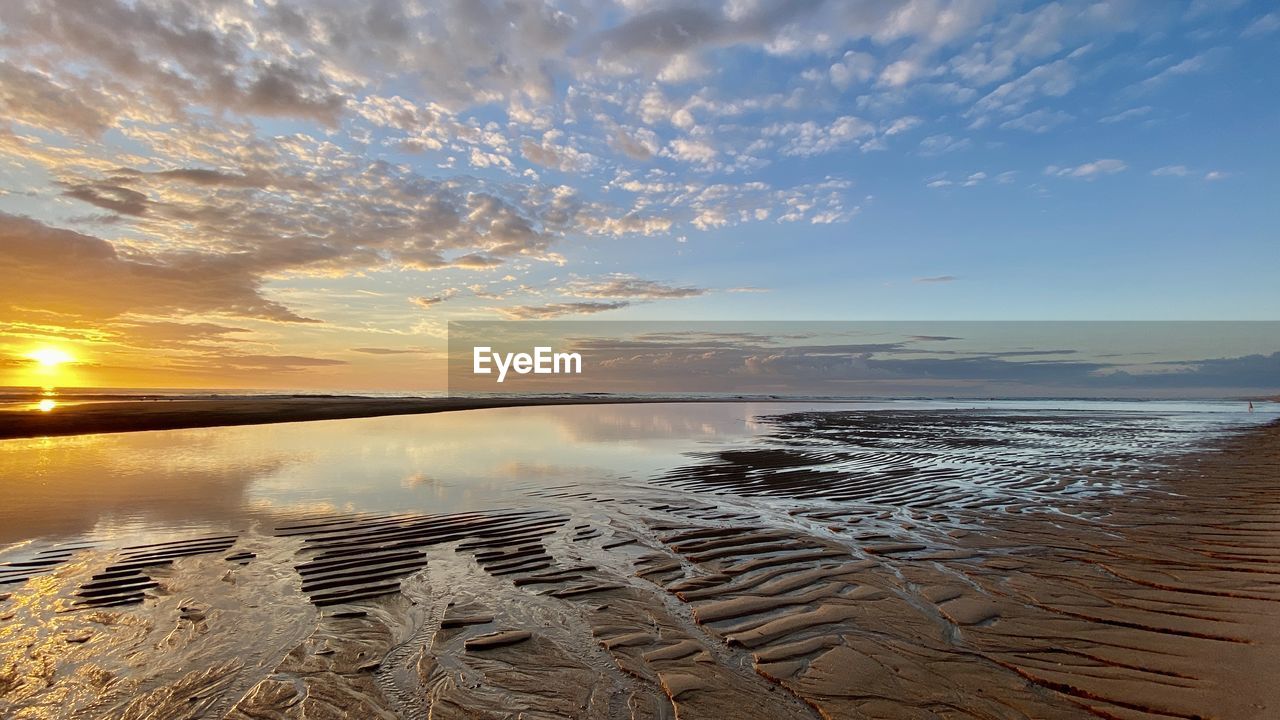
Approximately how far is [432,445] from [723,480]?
12.3m

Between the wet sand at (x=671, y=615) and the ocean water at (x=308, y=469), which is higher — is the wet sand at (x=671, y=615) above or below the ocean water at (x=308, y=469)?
above

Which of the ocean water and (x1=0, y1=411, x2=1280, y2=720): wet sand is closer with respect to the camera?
(x1=0, y1=411, x2=1280, y2=720): wet sand

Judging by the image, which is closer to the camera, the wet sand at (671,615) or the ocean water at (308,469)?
the wet sand at (671,615)

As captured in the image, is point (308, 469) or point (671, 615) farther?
point (308, 469)

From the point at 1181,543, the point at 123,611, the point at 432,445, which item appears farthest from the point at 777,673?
the point at 432,445

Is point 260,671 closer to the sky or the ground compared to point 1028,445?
closer to the sky

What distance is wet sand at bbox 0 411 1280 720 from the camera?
4133 mm

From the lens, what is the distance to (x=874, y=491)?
500 inches

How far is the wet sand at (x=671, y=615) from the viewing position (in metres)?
4.13

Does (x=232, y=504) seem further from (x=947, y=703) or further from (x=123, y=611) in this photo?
(x=947, y=703)

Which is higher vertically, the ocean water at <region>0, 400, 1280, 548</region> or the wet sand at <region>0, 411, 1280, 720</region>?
the wet sand at <region>0, 411, 1280, 720</region>

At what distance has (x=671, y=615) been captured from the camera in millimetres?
5680

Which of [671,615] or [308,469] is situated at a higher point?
[671,615]

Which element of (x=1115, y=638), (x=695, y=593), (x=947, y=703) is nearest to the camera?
(x=947, y=703)
